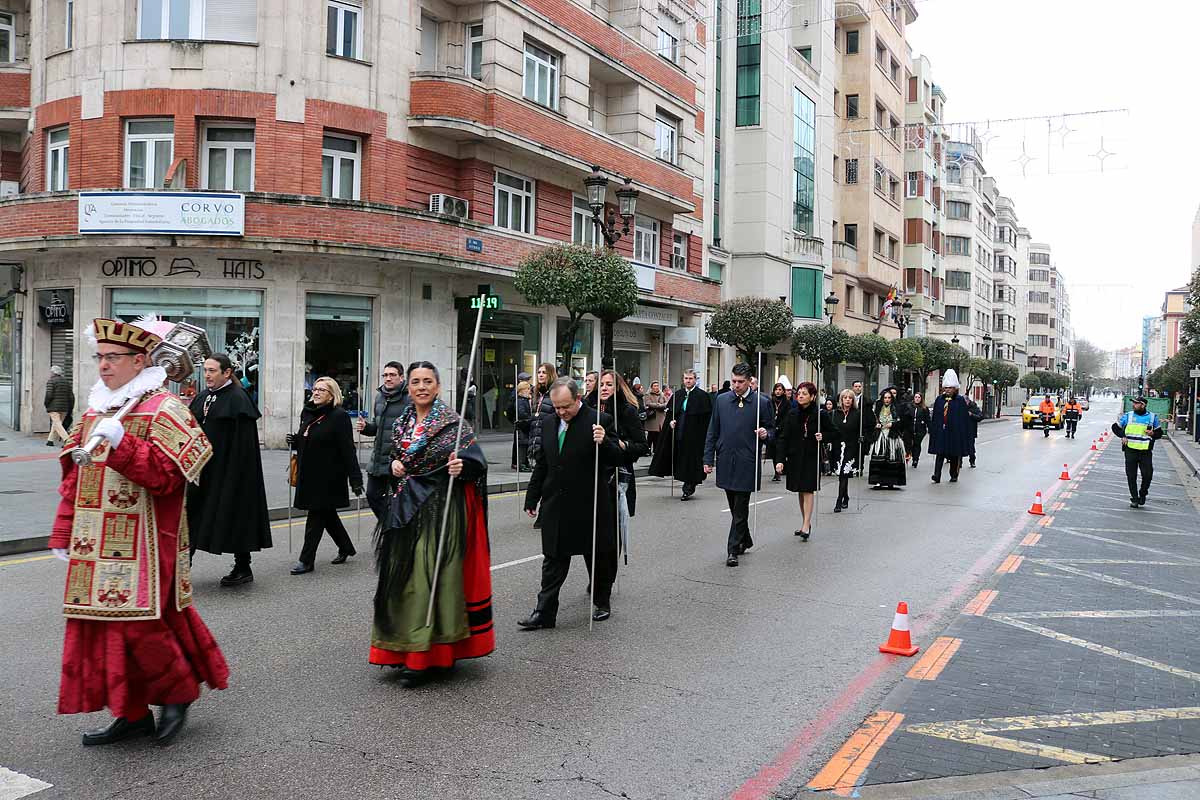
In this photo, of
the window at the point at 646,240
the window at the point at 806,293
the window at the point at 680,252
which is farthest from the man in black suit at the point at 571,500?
the window at the point at 806,293

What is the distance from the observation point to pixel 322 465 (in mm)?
8375

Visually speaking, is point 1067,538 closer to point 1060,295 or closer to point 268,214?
point 268,214

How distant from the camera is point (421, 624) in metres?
5.20

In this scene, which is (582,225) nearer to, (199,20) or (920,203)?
(199,20)

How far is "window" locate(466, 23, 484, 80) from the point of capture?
22.9m

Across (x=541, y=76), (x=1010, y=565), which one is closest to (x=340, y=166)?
(x=541, y=76)

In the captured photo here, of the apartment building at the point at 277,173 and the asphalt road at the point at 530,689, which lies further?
the apartment building at the point at 277,173

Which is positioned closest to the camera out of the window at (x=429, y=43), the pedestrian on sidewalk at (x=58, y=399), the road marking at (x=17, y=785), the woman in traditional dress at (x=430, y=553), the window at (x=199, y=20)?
the road marking at (x=17, y=785)

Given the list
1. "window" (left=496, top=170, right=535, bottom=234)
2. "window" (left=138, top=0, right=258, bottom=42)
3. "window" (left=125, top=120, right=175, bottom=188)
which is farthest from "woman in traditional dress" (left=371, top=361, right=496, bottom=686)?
"window" (left=496, top=170, right=535, bottom=234)

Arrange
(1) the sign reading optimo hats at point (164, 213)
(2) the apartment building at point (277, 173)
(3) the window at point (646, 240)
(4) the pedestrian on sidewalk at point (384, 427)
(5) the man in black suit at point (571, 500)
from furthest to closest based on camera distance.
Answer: (3) the window at point (646, 240)
(2) the apartment building at point (277, 173)
(1) the sign reading optimo hats at point (164, 213)
(4) the pedestrian on sidewalk at point (384, 427)
(5) the man in black suit at point (571, 500)

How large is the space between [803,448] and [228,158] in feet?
46.3

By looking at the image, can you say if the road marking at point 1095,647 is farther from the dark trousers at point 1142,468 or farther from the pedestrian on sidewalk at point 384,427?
the dark trousers at point 1142,468

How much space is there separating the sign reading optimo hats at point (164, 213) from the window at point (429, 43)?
634cm

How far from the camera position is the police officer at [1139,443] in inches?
580
